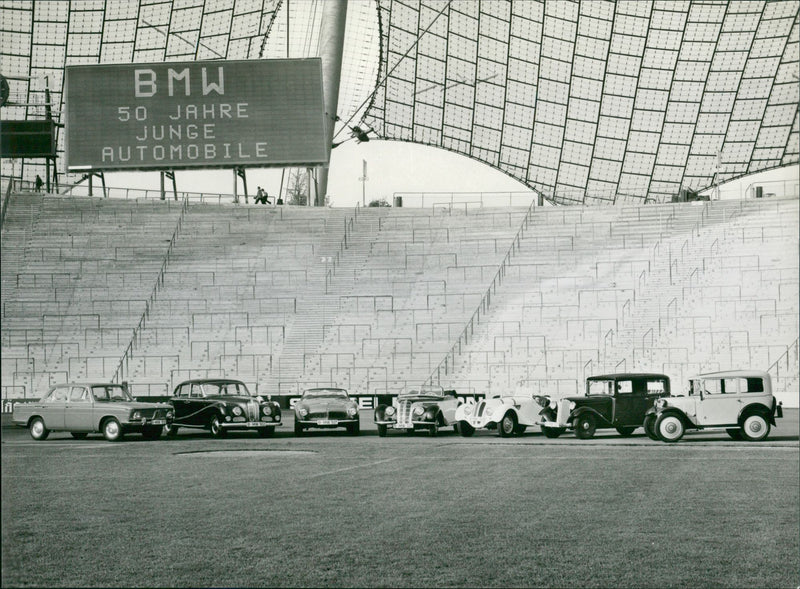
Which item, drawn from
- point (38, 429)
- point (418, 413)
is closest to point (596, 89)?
point (418, 413)

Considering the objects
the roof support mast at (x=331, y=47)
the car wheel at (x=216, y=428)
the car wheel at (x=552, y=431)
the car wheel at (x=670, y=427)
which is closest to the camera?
the car wheel at (x=670, y=427)

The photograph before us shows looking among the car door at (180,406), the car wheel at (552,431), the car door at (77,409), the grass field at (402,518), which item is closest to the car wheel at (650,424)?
the car wheel at (552,431)

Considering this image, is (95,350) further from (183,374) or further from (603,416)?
(603,416)

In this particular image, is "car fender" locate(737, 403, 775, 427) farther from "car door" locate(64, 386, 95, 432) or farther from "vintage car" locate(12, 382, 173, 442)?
"car door" locate(64, 386, 95, 432)

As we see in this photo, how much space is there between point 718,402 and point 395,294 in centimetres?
1852

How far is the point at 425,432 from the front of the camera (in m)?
23.7

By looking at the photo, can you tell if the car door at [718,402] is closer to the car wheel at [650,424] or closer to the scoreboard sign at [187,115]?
the car wheel at [650,424]

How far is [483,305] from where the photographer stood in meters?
34.9

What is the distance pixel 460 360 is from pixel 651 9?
26.4 m

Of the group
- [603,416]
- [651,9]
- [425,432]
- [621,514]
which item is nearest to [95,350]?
[425,432]

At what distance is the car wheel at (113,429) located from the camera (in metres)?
19.1

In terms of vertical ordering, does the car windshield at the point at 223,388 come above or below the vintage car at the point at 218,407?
above

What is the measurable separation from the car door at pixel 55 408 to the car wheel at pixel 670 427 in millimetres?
11753

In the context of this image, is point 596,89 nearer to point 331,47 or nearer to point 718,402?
point 331,47
